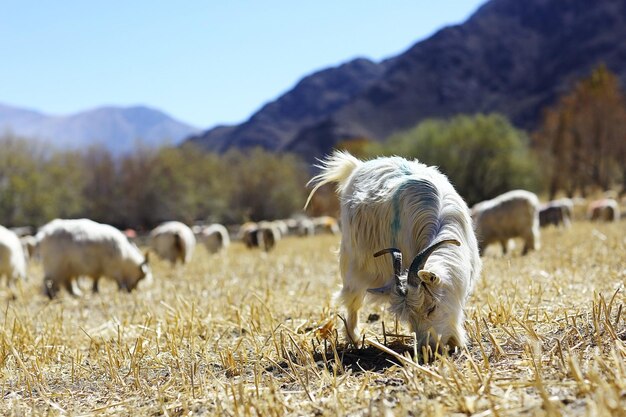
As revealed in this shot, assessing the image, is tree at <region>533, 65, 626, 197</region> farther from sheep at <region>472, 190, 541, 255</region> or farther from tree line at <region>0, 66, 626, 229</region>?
sheep at <region>472, 190, 541, 255</region>

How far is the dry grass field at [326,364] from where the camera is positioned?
289 cm

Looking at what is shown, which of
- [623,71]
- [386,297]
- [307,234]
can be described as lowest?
[307,234]

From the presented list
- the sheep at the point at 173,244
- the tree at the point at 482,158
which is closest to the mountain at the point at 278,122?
the tree at the point at 482,158

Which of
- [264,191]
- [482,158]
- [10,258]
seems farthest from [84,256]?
[264,191]

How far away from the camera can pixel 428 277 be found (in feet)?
12.0

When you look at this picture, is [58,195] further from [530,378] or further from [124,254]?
[530,378]

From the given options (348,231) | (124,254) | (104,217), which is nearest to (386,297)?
(348,231)

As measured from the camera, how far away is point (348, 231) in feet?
16.1

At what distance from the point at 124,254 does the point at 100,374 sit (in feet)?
24.8

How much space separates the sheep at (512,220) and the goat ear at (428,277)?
33.3ft

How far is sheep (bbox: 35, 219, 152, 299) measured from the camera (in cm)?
1098

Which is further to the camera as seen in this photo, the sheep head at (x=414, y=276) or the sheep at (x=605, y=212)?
the sheep at (x=605, y=212)

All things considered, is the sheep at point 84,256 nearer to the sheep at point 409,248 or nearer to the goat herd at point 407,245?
the goat herd at point 407,245

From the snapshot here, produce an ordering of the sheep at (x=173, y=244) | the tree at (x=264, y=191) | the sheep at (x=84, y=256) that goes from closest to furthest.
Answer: the sheep at (x=84, y=256)
the sheep at (x=173, y=244)
the tree at (x=264, y=191)
